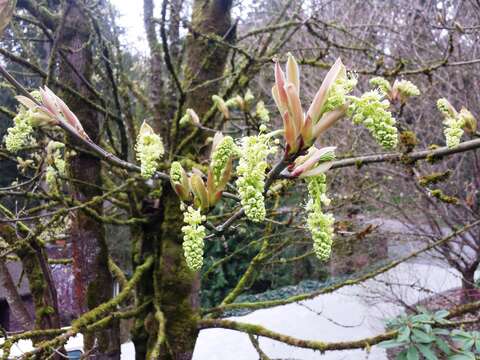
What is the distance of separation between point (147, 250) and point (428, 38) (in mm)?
4186

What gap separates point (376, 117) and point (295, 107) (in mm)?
140

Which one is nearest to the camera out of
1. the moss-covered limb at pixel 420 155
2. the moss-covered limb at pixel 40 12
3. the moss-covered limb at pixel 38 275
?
the moss-covered limb at pixel 420 155

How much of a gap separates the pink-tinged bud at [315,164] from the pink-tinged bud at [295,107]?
0.25 feet

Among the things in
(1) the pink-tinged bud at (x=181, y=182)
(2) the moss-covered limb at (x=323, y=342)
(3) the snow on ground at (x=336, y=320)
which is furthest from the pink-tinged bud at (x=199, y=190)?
(3) the snow on ground at (x=336, y=320)

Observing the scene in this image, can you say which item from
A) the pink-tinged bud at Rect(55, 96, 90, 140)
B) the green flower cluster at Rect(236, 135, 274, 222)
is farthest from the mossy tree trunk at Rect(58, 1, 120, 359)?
the green flower cluster at Rect(236, 135, 274, 222)

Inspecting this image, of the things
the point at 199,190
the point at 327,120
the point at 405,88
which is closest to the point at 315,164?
the point at 327,120

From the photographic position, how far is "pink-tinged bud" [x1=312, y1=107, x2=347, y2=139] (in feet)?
2.50

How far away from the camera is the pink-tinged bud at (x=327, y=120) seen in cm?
76

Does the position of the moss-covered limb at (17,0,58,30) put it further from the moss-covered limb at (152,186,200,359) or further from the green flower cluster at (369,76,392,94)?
the green flower cluster at (369,76,392,94)

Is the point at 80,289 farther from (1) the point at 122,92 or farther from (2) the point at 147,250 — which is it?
(1) the point at 122,92

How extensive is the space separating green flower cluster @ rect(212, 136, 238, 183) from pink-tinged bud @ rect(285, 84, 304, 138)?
15cm

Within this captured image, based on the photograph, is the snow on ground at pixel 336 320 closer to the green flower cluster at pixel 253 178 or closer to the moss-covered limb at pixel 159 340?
the moss-covered limb at pixel 159 340

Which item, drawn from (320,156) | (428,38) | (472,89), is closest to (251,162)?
(320,156)

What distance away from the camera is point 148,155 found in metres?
0.89
